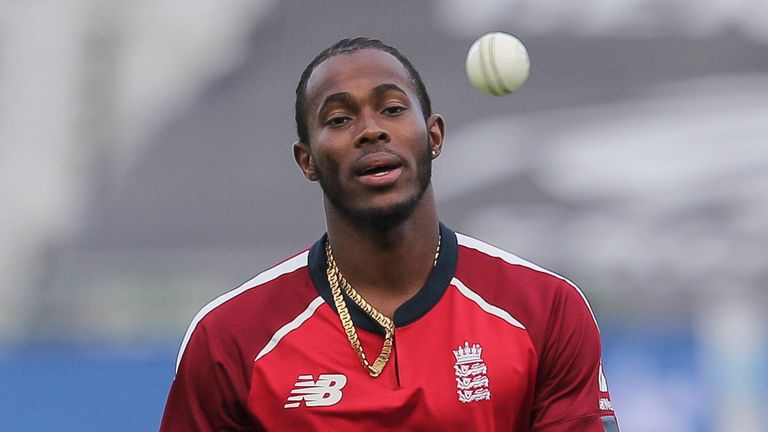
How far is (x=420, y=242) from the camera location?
12.0 feet

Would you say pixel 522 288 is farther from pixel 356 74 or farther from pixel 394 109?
pixel 356 74

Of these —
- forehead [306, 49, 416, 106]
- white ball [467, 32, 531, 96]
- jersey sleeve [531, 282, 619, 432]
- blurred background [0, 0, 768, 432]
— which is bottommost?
jersey sleeve [531, 282, 619, 432]

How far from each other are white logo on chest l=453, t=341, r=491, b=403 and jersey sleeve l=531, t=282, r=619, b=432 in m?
0.16

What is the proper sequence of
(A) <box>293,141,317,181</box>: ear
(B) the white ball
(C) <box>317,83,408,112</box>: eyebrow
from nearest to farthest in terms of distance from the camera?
(C) <box>317,83,408,112</box>: eyebrow, (A) <box>293,141,317,181</box>: ear, (B) the white ball

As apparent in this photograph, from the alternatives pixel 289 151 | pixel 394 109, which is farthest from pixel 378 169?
pixel 289 151

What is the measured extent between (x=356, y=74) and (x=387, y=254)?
473mm

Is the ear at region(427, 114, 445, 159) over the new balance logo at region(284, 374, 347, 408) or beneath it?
over

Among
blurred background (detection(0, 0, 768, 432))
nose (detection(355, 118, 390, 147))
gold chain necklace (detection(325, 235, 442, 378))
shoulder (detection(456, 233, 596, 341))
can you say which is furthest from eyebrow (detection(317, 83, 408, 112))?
blurred background (detection(0, 0, 768, 432))

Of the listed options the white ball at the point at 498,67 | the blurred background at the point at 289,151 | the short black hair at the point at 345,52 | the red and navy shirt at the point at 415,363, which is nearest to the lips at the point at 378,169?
the short black hair at the point at 345,52

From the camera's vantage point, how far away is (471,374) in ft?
11.6

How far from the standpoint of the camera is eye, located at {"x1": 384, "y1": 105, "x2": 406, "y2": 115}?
11.7ft

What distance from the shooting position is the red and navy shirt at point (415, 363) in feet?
11.6

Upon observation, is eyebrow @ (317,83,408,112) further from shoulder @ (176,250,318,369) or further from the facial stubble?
shoulder @ (176,250,318,369)

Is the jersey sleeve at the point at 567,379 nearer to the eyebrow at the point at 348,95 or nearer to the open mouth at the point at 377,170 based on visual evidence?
the open mouth at the point at 377,170
